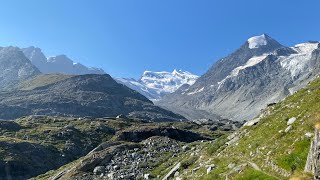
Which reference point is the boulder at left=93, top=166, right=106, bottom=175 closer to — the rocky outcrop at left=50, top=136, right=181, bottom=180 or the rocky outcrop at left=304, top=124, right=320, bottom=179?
the rocky outcrop at left=50, top=136, right=181, bottom=180

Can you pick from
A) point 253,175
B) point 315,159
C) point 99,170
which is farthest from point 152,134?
point 315,159

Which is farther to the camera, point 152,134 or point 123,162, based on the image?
point 152,134

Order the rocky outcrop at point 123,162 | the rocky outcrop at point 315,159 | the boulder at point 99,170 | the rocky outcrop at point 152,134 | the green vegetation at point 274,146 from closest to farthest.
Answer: the rocky outcrop at point 315,159, the green vegetation at point 274,146, the rocky outcrop at point 123,162, the boulder at point 99,170, the rocky outcrop at point 152,134

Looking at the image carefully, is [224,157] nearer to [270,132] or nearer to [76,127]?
[270,132]

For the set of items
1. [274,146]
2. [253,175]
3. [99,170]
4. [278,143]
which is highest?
[278,143]

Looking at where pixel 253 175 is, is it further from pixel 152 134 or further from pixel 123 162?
pixel 152 134

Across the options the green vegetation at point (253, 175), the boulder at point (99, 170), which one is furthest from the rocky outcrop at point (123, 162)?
the green vegetation at point (253, 175)

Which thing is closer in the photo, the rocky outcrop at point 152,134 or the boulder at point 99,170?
the boulder at point 99,170

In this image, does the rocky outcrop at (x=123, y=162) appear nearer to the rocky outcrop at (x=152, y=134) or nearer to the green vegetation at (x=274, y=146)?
the green vegetation at (x=274, y=146)

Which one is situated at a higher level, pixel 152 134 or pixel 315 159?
pixel 152 134

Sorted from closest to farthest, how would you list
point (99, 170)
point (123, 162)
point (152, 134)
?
point (99, 170)
point (123, 162)
point (152, 134)

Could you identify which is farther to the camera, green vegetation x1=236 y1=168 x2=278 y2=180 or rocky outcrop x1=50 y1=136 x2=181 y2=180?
rocky outcrop x1=50 y1=136 x2=181 y2=180

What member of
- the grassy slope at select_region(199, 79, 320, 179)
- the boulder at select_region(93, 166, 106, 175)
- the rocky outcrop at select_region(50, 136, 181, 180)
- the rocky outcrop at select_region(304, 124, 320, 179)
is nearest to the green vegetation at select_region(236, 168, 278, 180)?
the grassy slope at select_region(199, 79, 320, 179)

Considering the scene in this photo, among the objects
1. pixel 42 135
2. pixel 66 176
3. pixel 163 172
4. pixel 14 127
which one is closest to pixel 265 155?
pixel 163 172
